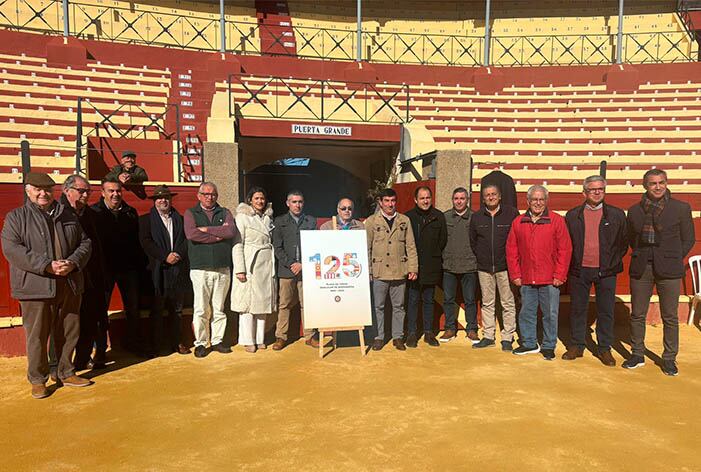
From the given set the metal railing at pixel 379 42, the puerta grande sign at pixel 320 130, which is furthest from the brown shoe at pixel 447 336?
the metal railing at pixel 379 42

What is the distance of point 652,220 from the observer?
4.96 m

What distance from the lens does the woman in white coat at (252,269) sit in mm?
5613

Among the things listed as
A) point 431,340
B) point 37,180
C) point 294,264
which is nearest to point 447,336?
point 431,340

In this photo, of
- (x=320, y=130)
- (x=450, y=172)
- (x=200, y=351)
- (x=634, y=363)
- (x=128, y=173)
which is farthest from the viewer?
(x=320, y=130)

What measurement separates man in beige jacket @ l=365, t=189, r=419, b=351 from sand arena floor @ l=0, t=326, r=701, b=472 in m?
0.51

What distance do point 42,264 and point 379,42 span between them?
19.5 m

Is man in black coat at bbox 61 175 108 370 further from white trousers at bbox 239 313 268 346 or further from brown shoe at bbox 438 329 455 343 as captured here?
brown shoe at bbox 438 329 455 343

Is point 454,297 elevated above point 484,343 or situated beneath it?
elevated above

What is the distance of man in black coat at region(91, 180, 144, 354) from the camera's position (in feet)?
17.2

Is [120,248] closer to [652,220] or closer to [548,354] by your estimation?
[548,354]

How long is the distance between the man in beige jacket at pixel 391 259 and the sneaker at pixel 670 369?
272 cm

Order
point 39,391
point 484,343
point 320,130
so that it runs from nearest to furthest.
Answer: point 39,391
point 484,343
point 320,130

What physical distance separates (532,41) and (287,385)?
69.0 ft

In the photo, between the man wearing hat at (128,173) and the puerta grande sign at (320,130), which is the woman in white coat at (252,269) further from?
the puerta grande sign at (320,130)
